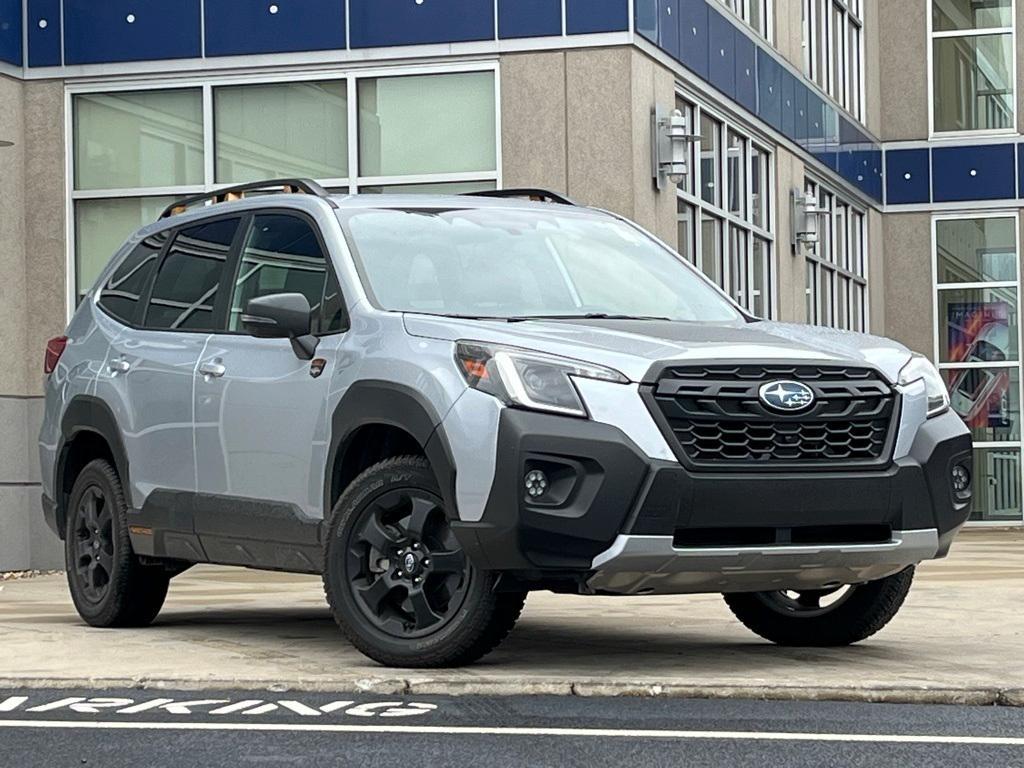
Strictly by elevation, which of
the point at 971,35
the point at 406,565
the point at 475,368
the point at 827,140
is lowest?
the point at 406,565

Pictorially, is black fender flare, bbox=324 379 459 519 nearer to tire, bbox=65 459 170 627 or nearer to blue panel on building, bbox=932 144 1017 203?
tire, bbox=65 459 170 627

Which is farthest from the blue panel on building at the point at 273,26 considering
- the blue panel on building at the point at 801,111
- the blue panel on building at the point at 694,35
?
the blue panel on building at the point at 801,111

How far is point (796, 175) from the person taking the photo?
22.5 metres

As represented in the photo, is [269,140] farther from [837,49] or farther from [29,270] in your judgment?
[837,49]

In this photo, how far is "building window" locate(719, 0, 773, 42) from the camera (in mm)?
19875

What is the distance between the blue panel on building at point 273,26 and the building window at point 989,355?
12.9m

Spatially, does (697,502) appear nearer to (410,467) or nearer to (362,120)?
(410,467)

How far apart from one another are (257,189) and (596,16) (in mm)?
6620

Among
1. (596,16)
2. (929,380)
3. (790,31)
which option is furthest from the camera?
(790,31)

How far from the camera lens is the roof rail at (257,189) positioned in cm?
927

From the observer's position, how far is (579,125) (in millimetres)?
15977

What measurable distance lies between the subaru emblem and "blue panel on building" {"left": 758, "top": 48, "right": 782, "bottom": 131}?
13.4m

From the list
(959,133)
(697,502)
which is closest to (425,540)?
(697,502)

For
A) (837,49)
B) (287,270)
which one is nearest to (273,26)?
(287,270)
